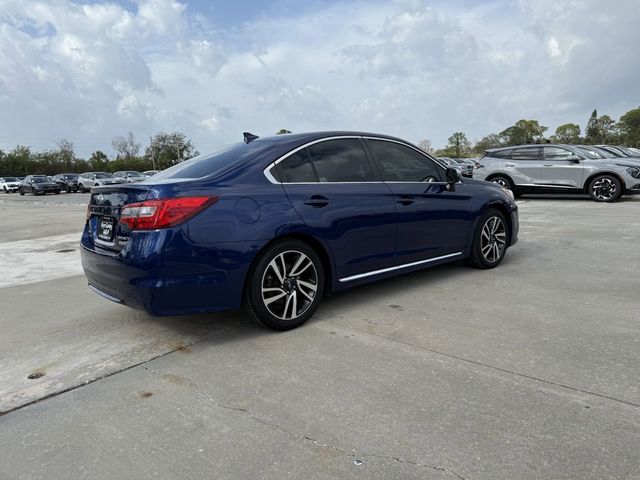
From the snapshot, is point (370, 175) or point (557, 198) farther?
point (557, 198)

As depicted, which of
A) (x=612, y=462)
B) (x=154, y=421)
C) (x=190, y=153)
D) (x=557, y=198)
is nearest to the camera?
(x=612, y=462)

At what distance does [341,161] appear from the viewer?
175 inches

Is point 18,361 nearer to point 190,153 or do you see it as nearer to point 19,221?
point 19,221

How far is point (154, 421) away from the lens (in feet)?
8.87

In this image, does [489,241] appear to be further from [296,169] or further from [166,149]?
[166,149]

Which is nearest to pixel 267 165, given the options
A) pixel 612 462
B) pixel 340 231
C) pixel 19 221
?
pixel 340 231

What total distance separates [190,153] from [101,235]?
9469 centimetres

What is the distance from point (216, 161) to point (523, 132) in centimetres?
9682

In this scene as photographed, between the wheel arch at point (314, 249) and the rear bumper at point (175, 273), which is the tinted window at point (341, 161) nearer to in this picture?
the wheel arch at point (314, 249)

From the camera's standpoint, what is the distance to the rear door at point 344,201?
404cm

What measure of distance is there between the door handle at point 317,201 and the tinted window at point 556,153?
12517 mm

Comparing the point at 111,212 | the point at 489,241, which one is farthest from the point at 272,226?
the point at 489,241

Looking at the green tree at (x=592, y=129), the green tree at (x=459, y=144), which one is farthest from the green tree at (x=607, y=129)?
the green tree at (x=459, y=144)

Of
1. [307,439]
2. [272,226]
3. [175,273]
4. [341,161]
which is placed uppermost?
[341,161]
